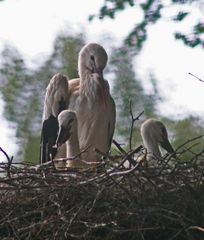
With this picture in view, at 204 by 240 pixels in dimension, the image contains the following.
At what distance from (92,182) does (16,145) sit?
280 cm

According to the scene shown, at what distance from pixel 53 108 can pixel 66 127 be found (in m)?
0.72

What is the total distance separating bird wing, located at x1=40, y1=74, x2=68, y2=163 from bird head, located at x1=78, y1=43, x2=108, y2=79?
16 centimetres

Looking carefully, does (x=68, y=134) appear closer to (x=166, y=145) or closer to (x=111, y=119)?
(x=166, y=145)

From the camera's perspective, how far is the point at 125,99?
690 cm

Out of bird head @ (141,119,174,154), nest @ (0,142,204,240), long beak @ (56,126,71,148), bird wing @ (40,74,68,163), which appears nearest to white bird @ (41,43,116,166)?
bird wing @ (40,74,68,163)

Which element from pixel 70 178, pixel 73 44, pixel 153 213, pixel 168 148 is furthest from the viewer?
pixel 73 44

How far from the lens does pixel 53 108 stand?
561 cm

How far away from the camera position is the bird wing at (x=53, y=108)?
556 centimetres

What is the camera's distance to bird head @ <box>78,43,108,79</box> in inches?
213

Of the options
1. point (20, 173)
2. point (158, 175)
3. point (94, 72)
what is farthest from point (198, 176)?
point (94, 72)

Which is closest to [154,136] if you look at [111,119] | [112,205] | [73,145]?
[73,145]

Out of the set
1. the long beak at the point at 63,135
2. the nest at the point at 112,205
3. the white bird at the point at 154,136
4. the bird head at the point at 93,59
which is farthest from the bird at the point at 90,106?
the nest at the point at 112,205

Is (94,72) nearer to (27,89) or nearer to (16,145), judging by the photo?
(16,145)

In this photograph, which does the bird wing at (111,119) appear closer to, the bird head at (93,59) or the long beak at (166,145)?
the bird head at (93,59)
